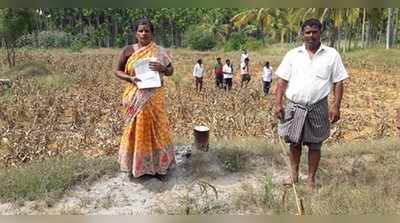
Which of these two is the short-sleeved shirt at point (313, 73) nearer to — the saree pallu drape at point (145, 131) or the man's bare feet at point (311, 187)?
the man's bare feet at point (311, 187)

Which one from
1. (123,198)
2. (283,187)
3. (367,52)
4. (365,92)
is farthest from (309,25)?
(367,52)

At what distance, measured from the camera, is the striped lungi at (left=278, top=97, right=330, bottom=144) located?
11.1ft

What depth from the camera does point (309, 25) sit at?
3203 mm

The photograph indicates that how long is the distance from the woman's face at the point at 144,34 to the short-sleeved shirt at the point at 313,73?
984 mm

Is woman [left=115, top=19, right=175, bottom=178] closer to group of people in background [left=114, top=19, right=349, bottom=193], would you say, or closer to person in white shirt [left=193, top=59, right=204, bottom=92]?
group of people in background [left=114, top=19, right=349, bottom=193]

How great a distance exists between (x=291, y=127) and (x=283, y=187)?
18.0 inches

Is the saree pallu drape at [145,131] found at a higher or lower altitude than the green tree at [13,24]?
lower

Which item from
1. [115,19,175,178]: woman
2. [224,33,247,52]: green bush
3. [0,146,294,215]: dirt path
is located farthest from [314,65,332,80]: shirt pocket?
[224,33,247,52]: green bush

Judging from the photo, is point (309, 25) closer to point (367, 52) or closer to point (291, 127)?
point (291, 127)

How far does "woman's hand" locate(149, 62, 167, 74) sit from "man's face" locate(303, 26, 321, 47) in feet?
3.31

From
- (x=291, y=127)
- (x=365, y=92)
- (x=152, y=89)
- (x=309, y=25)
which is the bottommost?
(x=365, y=92)

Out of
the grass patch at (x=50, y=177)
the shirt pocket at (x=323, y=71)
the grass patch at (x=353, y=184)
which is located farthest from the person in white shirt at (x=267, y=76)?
the shirt pocket at (x=323, y=71)

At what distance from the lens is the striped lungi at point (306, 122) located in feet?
11.1

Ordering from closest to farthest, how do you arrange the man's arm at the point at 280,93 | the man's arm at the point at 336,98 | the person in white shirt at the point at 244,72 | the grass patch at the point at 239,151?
the man's arm at the point at 336,98 < the man's arm at the point at 280,93 < the grass patch at the point at 239,151 < the person in white shirt at the point at 244,72
